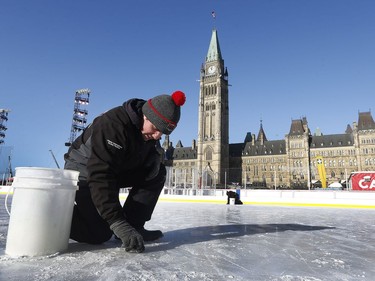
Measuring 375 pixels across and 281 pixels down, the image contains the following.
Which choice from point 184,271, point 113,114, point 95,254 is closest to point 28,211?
point 95,254

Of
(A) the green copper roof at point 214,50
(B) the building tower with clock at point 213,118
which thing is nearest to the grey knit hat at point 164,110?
(B) the building tower with clock at point 213,118

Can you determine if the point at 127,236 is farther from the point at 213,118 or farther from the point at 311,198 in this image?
the point at 213,118

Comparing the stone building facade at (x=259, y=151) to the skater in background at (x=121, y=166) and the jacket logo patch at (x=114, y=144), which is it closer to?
the skater in background at (x=121, y=166)

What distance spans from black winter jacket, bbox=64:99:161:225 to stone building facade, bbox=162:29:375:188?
181ft

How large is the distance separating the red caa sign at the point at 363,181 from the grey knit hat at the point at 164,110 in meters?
25.3

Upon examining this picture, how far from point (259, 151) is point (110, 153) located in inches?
2878

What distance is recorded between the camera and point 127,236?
2049mm

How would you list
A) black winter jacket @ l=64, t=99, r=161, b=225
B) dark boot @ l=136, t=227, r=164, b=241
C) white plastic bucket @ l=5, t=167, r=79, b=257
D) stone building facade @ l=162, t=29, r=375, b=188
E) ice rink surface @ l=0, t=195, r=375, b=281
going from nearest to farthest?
ice rink surface @ l=0, t=195, r=375, b=281 → white plastic bucket @ l=5, t=167, r=79, b=257 → black winter jacket @ l=64, t=99, r=161, b=225 → dark boot @ l=136, t=227, r=164, b=241 → stone building facade @ l=162, t=29, r=375, b=188

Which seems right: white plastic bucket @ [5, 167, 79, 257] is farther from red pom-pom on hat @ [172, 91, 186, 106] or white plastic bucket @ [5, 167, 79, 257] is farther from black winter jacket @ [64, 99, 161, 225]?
red pom-pom on hat @ [172, 91, 186, 106]

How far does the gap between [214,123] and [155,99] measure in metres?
69.3

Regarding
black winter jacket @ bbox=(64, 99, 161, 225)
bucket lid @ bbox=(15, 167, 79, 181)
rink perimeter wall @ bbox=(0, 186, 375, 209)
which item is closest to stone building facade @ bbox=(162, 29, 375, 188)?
rink perimeter wall @ bbox=(0, 186, 375, 209)

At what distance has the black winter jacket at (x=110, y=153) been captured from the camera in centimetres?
202

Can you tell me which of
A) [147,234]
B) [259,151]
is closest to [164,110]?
[147,234]

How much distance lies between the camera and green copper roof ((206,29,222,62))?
76.4 m
